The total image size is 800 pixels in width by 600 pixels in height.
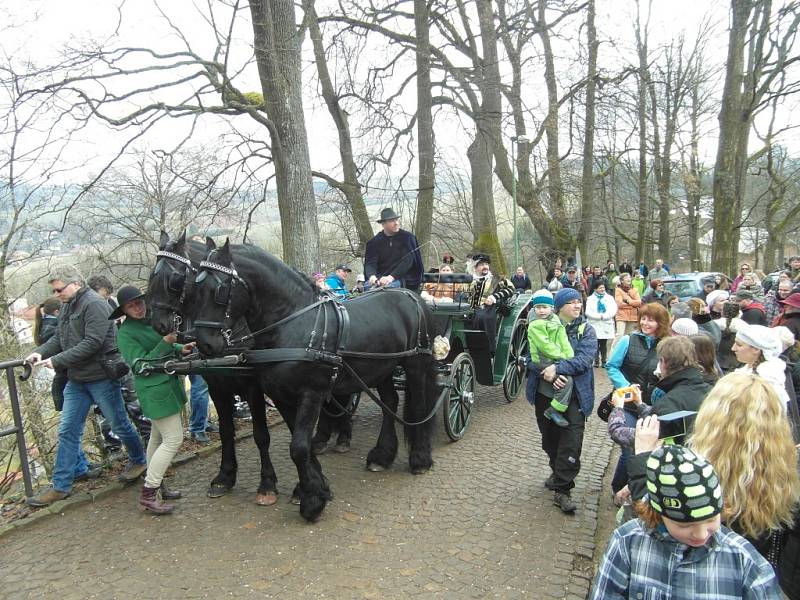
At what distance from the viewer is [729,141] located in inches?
579

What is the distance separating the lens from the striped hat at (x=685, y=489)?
1.58 meters

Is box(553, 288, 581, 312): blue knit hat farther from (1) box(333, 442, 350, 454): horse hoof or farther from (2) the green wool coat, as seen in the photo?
(2) the green wool coat

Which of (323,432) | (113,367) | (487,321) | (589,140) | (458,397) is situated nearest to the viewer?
(113,367)

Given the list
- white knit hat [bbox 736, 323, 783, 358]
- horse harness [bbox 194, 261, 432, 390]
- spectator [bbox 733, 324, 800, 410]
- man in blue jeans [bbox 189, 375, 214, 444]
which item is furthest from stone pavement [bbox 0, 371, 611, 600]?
white knit hat [bbox 736, 323, 783, 358]

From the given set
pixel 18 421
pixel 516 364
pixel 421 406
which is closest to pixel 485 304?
pixel 516 364

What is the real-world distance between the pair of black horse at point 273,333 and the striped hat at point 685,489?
9.18 ft

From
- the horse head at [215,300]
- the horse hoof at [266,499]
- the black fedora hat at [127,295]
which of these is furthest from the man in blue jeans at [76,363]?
the horse hoof at [266,499]

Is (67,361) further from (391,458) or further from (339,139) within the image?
(339,139)

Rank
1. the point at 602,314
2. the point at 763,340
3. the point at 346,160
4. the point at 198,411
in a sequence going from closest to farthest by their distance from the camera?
the point at 763,340, the point at 198,411, the point at 602,314, the point at 346,160

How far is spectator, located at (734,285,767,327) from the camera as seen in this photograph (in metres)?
6.70

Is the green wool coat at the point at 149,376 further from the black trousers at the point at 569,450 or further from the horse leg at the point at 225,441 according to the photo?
the black trousers at the point at 569,450

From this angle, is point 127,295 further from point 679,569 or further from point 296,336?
point 679,569

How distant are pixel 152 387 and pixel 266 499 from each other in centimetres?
127

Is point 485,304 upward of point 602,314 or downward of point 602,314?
upward
